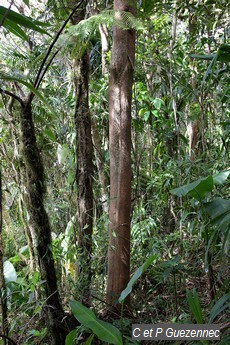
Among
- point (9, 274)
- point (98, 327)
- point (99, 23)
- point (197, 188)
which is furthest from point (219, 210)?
point (9, 274)

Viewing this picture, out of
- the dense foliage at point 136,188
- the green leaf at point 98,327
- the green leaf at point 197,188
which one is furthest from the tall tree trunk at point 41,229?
the green leaf at point 197,188

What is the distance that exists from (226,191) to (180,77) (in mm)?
1454

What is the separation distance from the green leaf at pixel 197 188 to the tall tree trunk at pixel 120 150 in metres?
0.78

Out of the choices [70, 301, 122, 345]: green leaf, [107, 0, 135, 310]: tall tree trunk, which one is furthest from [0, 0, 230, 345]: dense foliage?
[107, 0, 135, 310]: tall tree trunk

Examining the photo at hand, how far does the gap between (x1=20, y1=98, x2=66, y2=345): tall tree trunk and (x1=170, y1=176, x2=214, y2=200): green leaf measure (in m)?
0.75

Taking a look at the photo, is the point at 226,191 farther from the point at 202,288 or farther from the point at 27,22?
the point at 27,22

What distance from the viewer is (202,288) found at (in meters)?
3.25

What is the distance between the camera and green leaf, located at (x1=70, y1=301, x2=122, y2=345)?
182cm

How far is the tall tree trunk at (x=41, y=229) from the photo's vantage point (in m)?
2.23

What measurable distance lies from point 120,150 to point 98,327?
1.34m

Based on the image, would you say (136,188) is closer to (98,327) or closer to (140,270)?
(140,270)

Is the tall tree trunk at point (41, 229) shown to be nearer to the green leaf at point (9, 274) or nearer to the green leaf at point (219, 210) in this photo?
the green leaf at point (9, 274)

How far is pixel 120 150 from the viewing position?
113 inches

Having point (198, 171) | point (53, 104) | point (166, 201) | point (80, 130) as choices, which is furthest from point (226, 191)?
point (53, 104)
